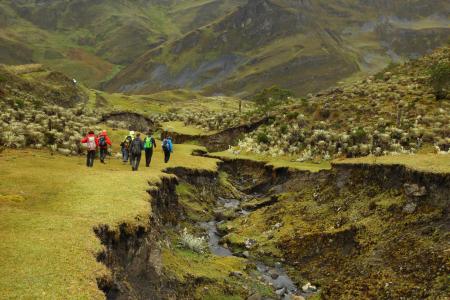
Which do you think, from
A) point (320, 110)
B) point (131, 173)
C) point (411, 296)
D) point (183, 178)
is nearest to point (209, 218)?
point (183, 178)

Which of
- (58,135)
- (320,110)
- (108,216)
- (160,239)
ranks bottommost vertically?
(160,239)

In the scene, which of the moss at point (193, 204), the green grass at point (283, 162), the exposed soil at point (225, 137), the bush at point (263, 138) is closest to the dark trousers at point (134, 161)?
the moss at point (193, 204)

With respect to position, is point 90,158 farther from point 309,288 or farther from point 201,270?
point 309,288

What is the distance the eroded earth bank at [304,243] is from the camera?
65.9ft

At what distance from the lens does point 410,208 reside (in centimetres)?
2458

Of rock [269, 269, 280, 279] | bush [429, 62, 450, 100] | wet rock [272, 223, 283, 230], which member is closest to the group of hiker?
wet rock [272, 223, 283, 230]

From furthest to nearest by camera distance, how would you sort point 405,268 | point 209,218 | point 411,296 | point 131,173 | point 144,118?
point 144,118
point 209,218
point 131,173
point 405,268
point 411,296

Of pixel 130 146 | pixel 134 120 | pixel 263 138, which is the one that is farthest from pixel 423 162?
pixel 134 120

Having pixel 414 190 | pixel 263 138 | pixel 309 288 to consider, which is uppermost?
pixel 263 138

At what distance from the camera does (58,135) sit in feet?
134

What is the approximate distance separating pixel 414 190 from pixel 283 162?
73.2 feet

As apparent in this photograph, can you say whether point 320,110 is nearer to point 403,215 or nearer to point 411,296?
point 403,215

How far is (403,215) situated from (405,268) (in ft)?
13.6

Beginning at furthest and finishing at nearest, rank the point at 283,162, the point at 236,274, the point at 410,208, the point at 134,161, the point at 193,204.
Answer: the point at 283,162 < the point at 193,204 < the point at 134,161 < the point at 236,274 < the point at 410,208
